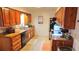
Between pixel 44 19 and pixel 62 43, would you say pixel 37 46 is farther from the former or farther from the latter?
pixel 44 19

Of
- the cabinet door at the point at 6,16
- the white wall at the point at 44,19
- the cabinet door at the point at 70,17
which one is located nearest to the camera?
the cabinet door at the point at 70,17

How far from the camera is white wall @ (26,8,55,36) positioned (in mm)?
8641

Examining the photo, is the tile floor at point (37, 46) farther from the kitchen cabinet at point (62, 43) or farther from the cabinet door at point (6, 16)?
the kitchen cabinet at point (62, 43)

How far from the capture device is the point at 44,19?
876 cm

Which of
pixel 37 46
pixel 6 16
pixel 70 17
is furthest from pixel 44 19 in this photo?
pixel 70 17

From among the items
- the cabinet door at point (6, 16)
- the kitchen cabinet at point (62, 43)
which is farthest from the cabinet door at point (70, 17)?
the cabinet door at point (6, 16)

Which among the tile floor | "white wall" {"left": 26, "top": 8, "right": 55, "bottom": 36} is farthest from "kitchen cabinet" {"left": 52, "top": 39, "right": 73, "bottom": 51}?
"white wall" {"left": 26, "top": 8, "right": 55, "bottom": 36}

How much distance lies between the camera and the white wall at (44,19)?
8.64 meters

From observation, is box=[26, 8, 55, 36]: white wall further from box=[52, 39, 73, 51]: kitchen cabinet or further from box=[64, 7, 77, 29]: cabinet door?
box=[64, 7, 77, 29]: cabinet door
